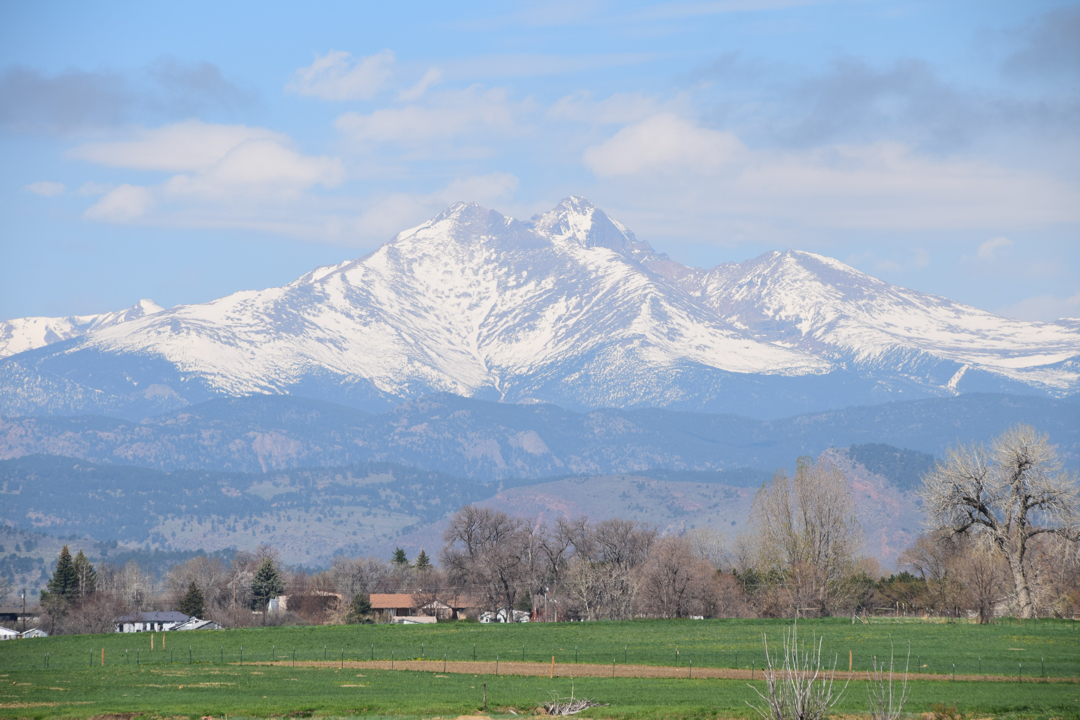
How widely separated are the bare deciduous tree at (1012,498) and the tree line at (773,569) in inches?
4.6

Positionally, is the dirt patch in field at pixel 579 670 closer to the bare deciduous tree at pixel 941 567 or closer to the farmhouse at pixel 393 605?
the bare deciduous tree at pixel 941 567

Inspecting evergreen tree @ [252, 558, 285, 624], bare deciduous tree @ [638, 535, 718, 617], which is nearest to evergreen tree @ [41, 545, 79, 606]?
evergreen tree @ [252, 558, 285, 624]

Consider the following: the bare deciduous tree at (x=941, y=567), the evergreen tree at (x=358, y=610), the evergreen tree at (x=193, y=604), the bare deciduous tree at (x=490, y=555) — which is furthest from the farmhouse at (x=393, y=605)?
the bare deciduous tree at (x=941, y=567)

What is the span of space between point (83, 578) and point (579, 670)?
120 meters

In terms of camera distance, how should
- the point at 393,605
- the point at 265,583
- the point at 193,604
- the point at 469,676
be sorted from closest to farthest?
the point at 469,676, the point at 193,604, the point at 265,583, the point at 393,605

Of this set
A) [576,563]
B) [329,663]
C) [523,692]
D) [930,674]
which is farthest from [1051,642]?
[576,563]

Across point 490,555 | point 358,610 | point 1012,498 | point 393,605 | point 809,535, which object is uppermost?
point 1012,498

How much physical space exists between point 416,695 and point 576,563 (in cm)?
8623

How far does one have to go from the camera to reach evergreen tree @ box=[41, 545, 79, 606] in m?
163

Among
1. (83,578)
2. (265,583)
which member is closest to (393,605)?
(265,583)

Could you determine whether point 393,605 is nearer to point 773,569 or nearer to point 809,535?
point 773,569

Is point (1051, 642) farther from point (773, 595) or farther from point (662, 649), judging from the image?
point (773, 595)

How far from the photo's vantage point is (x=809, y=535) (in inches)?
4628

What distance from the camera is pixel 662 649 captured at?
83.6 metres
